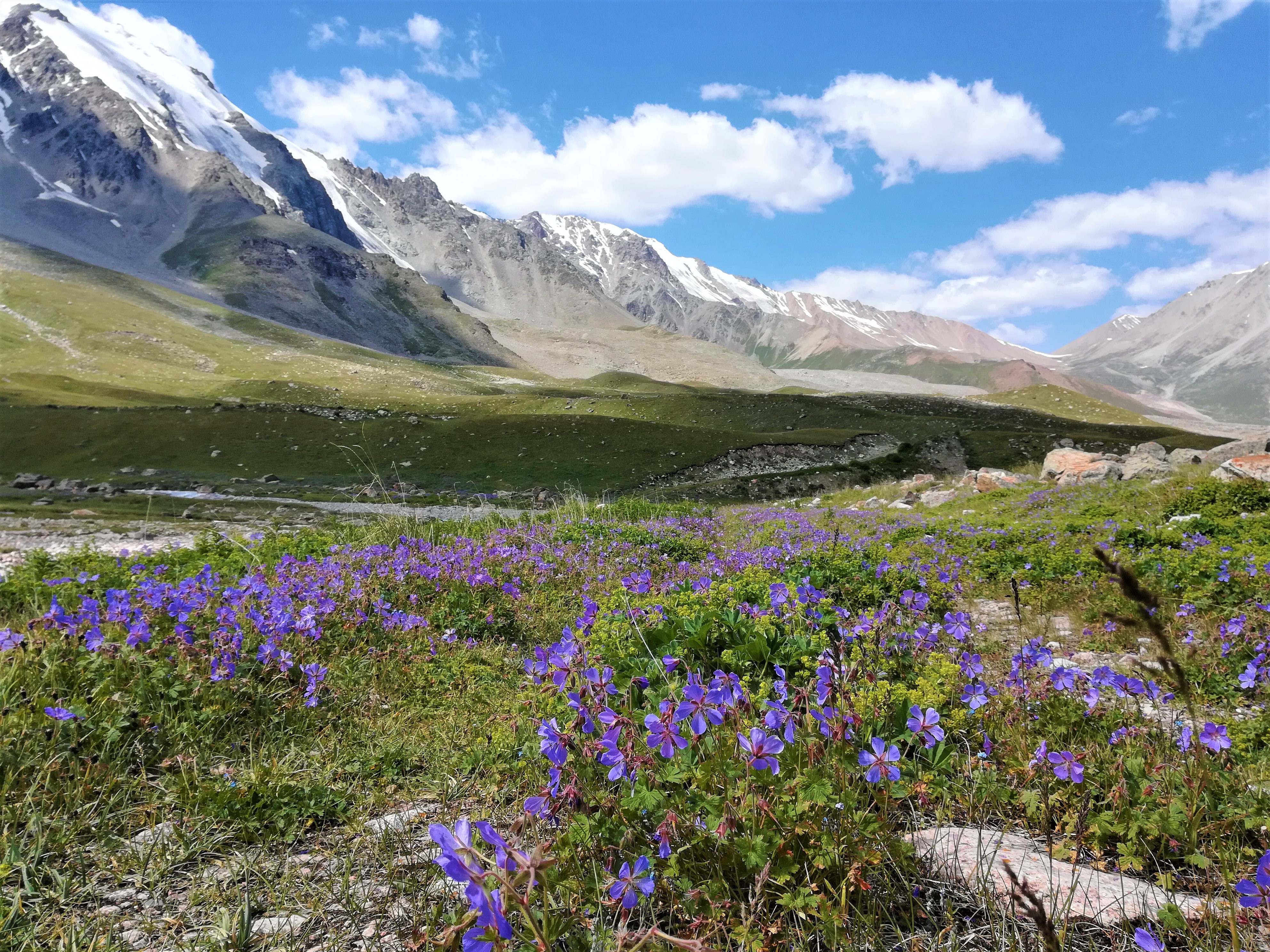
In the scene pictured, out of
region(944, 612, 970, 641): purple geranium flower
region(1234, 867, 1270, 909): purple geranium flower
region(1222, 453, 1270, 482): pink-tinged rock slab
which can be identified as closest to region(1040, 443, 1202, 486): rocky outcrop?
region(1222, 453, 1270, 482): pink-tinged rock slab

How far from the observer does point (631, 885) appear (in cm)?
155

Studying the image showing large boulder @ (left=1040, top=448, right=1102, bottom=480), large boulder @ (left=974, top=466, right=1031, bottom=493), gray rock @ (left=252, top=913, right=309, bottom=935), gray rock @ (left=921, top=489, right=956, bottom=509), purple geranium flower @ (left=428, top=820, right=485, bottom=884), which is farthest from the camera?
large boulder @ (left=1040, top=448, right=1102, bottom=480)

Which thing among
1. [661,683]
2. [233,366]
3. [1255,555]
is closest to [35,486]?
[661,683]

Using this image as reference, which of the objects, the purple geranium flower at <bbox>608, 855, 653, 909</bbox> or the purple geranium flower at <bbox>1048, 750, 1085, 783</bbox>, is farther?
the purple geranium flower at <bbox>1048, 750, 1085, 783</bbox>

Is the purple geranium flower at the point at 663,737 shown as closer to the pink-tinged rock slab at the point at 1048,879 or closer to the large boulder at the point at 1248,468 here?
the pink-tinged rock slab at the point at 1048,879

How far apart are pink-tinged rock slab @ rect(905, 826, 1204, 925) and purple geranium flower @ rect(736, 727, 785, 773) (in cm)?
65

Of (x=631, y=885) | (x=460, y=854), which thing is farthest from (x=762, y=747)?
(x=460, y=854)

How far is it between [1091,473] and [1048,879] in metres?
18.7

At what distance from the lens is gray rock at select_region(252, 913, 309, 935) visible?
2.29 m

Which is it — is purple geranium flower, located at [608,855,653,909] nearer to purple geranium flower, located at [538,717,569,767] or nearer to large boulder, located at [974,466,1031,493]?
purple geranium flower, located at [538,717,569,767]

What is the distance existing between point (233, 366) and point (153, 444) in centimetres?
6387

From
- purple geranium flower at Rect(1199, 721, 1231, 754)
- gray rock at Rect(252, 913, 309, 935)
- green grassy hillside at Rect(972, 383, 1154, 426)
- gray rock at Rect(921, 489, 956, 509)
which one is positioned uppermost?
green grassy hillside at Rect(972, 383, 1154, 426)

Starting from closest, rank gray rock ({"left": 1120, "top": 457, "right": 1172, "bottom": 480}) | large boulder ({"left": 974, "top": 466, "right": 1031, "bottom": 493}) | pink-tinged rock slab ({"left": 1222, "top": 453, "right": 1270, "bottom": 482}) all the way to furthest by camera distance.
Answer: pink-tinged rock slab ({"left": 1222, "top": 453, "right": 1270, "bottom": 482}), gray rock ({"left": 1120, "top": 457, "right": 1172, "bottom": 480}), large boulder ({"left": 974, "top": 466, "right": 1031, "bottom": 493})

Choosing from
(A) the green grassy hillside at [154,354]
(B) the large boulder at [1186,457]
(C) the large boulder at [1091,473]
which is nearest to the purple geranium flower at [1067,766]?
(C) the large boulder at [1091,473]
